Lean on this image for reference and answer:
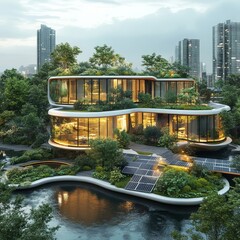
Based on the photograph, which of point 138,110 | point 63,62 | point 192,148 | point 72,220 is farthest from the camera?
point 63,62

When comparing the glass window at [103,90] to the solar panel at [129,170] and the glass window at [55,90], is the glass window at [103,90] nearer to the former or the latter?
the glass window at [55,90]

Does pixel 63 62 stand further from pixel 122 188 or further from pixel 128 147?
pixel 122 188

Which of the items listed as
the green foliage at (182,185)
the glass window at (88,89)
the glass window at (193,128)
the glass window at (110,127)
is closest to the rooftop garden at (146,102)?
the glass window at (88,89)

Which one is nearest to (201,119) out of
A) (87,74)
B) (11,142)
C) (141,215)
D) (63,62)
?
(87,74)

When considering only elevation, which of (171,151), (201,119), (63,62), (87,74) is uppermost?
(63,62)

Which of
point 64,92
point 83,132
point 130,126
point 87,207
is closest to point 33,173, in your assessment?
point 83,132

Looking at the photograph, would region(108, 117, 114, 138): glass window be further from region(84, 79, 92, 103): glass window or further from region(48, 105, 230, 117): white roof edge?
region(84, 79, 92, 103): glass window

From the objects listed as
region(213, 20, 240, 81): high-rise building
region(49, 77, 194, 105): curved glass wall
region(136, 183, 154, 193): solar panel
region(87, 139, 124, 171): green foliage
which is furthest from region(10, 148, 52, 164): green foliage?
region(213, 20, 240, 81): high-rise building
